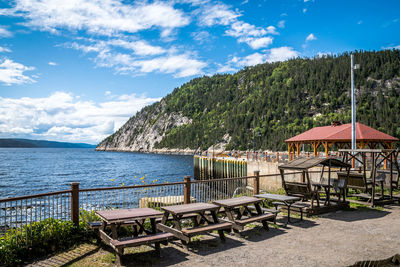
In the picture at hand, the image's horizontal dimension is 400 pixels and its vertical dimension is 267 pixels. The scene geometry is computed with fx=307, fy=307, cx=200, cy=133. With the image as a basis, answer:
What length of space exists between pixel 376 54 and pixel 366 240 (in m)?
137

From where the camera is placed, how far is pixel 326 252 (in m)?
6.64

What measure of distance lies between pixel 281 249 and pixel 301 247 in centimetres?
50

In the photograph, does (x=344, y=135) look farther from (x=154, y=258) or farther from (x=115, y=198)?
Answer: (x=154, y=258)

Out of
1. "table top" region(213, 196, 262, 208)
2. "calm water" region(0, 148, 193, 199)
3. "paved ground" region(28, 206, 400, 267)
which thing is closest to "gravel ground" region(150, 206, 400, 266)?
"paved ground" region(28, 206, 400, 267)

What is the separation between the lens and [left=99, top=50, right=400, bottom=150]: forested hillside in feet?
358

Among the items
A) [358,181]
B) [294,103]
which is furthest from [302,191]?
[294,103]

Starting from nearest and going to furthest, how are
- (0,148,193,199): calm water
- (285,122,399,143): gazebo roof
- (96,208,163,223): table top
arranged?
(96,208,163,223): table top < (285,122,399,143): gazebo roof < (0,148,193,199): calm water

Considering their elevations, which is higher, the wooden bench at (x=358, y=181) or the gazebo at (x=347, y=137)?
the gazebo at (x=347, y=137)

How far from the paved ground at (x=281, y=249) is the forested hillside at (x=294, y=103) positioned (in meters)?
95.3

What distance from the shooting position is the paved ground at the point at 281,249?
613 cm

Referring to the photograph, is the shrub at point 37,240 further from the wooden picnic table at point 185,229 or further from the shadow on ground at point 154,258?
the wooden picnic table at point 185,229

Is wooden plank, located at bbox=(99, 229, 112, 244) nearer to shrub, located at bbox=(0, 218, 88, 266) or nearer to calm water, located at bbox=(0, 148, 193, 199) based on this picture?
shrub, located at bbox=(0, 218, 88, 266)

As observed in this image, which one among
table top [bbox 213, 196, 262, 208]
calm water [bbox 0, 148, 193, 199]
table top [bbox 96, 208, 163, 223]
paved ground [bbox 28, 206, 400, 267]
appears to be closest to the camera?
table top [bbox 96, 208, 163, 223]

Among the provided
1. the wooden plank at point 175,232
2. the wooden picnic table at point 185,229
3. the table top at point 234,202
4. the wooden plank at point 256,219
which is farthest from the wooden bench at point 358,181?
the wooden plank at point 175,232
